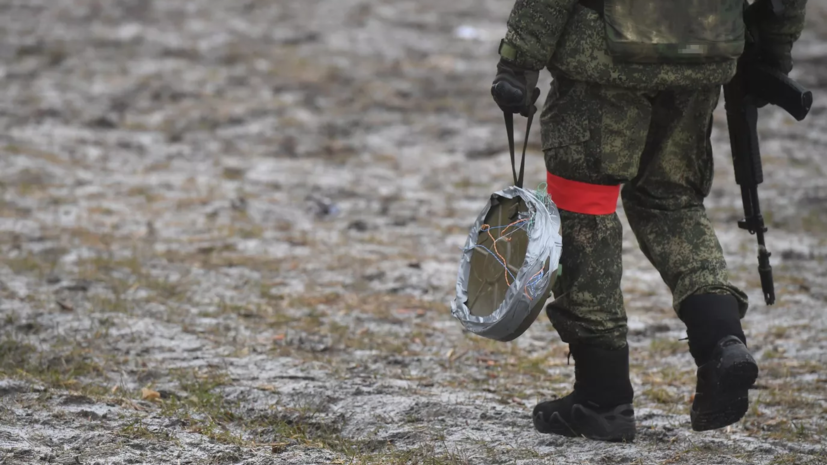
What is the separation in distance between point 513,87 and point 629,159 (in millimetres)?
406

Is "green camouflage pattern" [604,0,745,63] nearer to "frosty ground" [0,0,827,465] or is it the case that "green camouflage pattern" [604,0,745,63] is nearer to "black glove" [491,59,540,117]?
"black glove" [491,59,540,117]

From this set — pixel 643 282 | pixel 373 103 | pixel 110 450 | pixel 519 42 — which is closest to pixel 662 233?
pixel 519 42

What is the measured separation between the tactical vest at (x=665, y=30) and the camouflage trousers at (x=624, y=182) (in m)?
0.14

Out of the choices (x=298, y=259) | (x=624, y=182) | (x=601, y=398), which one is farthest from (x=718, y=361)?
(x=298, y=259)

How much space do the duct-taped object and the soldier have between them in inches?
6.8

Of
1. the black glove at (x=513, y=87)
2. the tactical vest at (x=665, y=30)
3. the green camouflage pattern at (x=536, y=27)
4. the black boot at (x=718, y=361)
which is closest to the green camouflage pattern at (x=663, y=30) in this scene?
the tactical vest at (x=665, y=30)

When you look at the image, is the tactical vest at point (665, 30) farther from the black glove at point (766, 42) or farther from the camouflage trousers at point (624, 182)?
the black glove at point (766, 42)

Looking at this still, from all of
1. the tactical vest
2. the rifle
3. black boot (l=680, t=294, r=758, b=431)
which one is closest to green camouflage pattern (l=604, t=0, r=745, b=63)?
the tactical vest

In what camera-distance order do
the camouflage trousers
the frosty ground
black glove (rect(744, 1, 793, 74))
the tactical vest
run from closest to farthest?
the tactical vest < the camouflage trousers < black glove (rect(744, 1, 793, 74)) < the frosty ground

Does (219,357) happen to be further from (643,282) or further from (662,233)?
(643,282)

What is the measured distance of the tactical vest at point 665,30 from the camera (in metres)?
2.62

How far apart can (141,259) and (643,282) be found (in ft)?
8.95

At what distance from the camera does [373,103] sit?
8.52 metres

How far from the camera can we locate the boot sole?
2.64 meters
